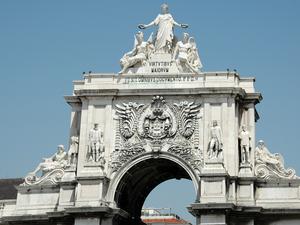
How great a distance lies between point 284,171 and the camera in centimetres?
3325

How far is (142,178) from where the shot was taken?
35688 mm

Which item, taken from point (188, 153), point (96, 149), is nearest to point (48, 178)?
point (96, 149)

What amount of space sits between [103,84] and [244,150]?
6.79 metres

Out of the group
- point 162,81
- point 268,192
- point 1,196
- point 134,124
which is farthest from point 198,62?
point 1,196

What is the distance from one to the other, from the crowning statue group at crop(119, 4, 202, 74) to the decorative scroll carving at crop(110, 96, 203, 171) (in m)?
1.94

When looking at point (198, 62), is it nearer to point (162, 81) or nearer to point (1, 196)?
point (162, 81)

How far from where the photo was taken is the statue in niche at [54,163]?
115ft

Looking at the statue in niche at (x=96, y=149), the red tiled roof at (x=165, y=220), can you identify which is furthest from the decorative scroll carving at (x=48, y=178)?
the red tiled roof at (x=165, y=220)

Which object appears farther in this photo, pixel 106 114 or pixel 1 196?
pixel 1 196

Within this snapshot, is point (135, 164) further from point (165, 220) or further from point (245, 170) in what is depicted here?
point (165, 220)

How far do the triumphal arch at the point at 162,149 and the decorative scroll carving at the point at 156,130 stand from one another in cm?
4

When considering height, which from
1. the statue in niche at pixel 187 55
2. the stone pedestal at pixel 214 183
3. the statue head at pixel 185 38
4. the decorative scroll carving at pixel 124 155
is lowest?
the stone pedestal at pixel 214 183

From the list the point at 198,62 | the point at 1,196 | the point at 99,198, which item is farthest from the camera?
the point at 1,196

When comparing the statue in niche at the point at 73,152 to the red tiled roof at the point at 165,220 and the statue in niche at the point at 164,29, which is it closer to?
the statue in niche at the point at 164,29
